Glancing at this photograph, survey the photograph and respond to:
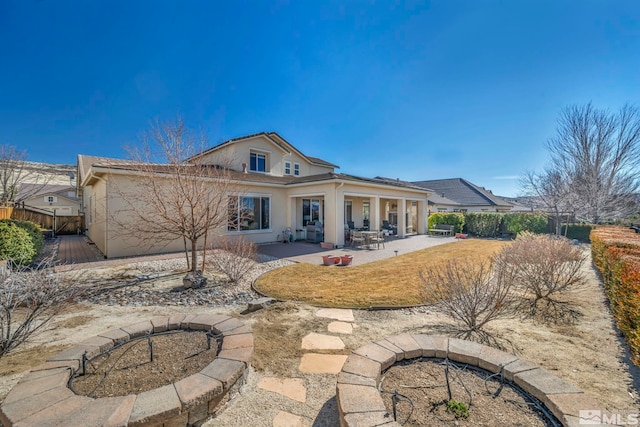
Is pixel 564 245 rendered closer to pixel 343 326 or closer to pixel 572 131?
pixel 343 326

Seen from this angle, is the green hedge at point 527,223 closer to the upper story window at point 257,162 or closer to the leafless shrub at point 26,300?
the upper story window at point 257,162

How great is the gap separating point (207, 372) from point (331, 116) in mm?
16481

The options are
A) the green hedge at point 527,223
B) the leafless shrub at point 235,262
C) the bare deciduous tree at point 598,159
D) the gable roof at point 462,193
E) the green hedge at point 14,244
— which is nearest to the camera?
the leafless shrub at point 235,262

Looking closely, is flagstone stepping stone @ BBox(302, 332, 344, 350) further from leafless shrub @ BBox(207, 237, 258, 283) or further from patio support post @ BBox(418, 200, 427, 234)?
patio support post @ BBox(418, 200, 427, 234)

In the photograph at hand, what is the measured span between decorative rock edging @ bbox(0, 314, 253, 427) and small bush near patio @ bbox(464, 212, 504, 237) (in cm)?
2225

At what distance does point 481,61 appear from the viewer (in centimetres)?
1097

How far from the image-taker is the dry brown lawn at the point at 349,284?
5.74 m

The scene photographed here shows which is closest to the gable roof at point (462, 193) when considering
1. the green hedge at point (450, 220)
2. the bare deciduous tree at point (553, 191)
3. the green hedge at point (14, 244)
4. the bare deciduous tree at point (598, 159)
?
the green hedge at point (450, 220)

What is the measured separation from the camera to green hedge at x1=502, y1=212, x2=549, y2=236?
742 inches

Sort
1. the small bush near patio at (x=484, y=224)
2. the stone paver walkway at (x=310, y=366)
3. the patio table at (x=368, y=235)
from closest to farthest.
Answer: the stone paver walkway at (x=310, y=366), the patio table at (x=368, y=235), the small bush near patio at (x=484, y=224)

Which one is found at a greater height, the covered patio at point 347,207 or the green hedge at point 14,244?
the covered patio at point 347,207

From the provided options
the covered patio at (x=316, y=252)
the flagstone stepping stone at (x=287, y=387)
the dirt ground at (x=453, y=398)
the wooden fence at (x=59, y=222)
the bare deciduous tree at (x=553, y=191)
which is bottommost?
the flagstone stepping stone at (x=287, y=387)

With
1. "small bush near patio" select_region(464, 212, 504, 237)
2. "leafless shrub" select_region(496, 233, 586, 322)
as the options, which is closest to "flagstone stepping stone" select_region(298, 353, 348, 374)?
"leafless shrub" select_region(496, 233, 586, 322)

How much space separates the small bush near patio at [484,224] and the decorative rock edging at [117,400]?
2225 cm
